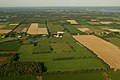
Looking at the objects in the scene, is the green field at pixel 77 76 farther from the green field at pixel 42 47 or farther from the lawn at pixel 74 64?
the green field at pixel 42 47

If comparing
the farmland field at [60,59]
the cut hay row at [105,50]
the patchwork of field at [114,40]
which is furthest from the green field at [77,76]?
the patchwork of field at [114,40]

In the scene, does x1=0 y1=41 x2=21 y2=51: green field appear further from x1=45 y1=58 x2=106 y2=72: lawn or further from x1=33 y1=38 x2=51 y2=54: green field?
x1=45 y1=58 x2=106 y2=72: lawn

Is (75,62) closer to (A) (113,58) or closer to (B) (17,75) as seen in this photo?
(A) (113,58)

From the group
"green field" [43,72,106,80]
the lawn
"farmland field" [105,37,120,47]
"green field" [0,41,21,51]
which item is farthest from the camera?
"farmland field" [105,37,120,47]

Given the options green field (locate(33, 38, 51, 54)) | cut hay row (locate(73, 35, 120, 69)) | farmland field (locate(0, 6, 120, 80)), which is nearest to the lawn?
farmland field (locate(0, 6, 120, 80))

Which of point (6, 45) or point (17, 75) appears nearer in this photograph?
point (17, 75)

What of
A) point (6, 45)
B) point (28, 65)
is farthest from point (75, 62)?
point (6, 45)

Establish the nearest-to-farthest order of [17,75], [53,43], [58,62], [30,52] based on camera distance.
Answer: [17,75]
[58,62]
[30,52]
[53,43]

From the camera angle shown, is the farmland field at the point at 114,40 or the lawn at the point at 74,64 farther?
the farmland field at the point at 114,40
